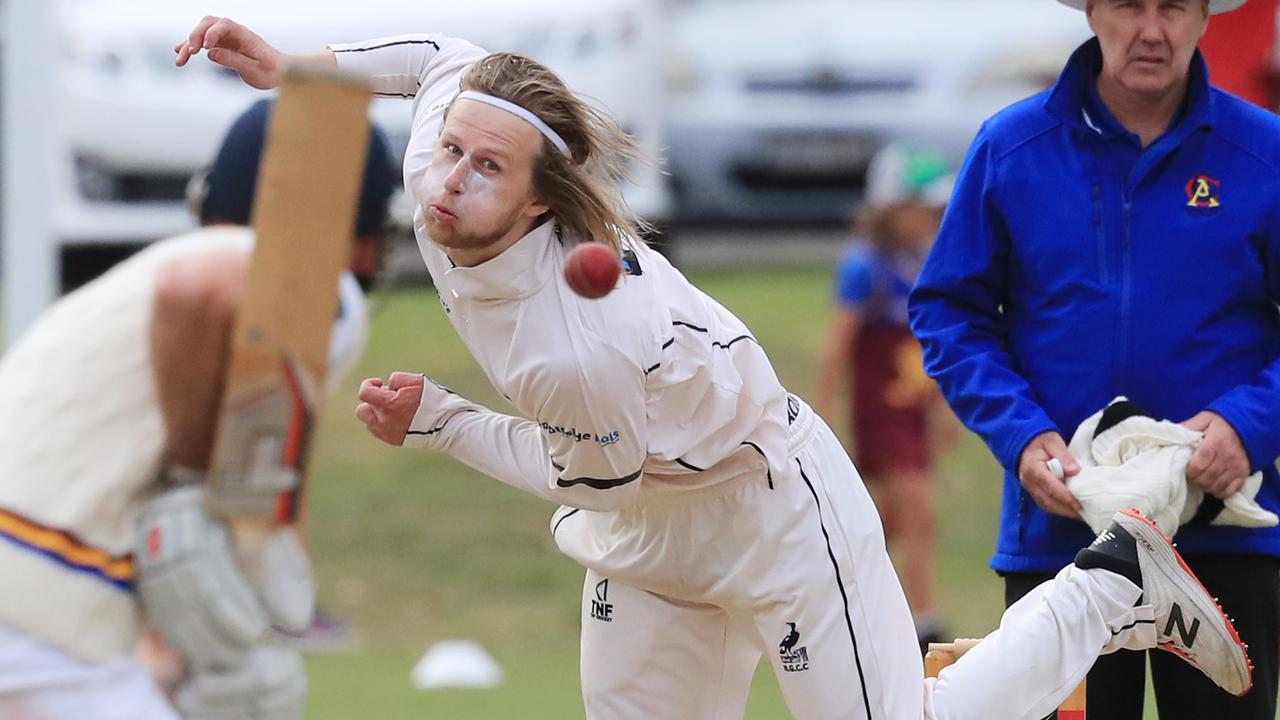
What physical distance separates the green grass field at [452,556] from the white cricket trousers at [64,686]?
396 cm

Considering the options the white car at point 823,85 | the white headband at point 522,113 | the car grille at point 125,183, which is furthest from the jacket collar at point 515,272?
the white car at point 823,85

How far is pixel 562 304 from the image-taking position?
12.1 ft

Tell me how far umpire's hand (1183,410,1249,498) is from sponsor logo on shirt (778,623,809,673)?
0.81 metres

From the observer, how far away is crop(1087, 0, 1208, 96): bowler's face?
13.5 feet

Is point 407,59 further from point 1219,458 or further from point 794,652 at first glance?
point 1219,458

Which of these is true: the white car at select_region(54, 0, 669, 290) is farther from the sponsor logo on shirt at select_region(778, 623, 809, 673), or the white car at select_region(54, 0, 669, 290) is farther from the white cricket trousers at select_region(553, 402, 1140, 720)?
the sponsor logo on shirt at select_region(778, 623, 809, 673)

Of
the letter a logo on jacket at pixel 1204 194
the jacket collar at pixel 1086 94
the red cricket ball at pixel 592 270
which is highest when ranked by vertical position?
the jacket collar at pixel 1086 94

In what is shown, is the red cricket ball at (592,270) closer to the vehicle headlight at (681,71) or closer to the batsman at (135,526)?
the batsman at (135,526)

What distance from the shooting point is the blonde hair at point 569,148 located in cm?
373

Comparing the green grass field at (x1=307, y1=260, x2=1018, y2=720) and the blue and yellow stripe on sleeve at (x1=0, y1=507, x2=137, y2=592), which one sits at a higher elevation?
the blue and yellow stripe on sleeve at (x1=0, y1=507, x2=137, y2=592)

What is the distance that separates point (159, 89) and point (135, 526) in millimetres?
8642

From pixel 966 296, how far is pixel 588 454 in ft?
3.25

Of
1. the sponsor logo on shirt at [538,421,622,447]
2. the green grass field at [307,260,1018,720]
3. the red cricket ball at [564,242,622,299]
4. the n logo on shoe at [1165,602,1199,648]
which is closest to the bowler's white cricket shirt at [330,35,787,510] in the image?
the sponsor logo on shirt at [538,421,622,447]

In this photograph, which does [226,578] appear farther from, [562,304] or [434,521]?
[434,521]
